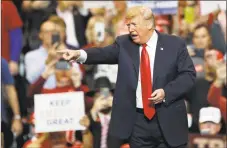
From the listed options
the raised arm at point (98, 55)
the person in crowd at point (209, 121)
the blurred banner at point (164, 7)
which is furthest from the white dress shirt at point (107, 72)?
the raised arm at point (98, 55)

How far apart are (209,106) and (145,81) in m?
2.79

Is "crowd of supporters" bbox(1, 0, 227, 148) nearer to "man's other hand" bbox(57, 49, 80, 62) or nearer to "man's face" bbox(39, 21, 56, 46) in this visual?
"man's face" bbox(39, 21, 56, 46)

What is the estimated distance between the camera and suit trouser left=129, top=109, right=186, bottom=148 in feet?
16.0

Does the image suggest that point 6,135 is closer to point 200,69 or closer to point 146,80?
point 200,69

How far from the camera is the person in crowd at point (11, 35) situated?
7422 mm

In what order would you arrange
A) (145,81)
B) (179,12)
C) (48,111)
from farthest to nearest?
(179,12), (48,111), (145,81)

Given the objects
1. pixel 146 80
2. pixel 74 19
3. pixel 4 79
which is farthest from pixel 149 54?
pixel 74 19

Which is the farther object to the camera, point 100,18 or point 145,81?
point 100,18

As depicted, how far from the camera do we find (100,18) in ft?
25.3

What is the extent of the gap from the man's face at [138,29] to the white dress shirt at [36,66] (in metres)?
2.65

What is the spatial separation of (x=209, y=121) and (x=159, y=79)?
261 cm

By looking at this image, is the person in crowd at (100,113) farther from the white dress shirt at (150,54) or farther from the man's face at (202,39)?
the white dress shirt at (150,54)

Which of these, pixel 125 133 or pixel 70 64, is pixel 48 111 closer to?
pixel 70 64

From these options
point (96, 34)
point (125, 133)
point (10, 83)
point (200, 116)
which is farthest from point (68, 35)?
point (125, 133)
